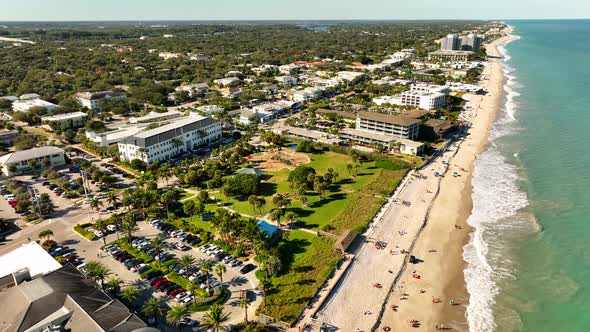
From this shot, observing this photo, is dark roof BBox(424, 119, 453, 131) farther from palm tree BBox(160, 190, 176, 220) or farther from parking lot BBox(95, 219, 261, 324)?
parking lot BBox(95, 219, 261, 324)

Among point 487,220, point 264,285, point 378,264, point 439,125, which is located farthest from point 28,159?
point 439,125

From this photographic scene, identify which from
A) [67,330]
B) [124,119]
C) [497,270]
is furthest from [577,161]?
[124,119]

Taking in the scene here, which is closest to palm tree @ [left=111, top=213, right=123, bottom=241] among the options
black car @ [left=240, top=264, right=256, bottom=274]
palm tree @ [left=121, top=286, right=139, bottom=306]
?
palm tree @ [left=121, top=286, right=139, bottom=306]

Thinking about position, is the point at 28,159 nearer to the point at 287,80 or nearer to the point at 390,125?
the point at 390,125

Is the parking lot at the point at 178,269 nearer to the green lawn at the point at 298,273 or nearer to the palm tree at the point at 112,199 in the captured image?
the green lawn at the point at 298,273

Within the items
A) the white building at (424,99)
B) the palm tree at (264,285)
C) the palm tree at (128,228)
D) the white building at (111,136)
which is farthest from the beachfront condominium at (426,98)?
the palm tree at (128,228)
